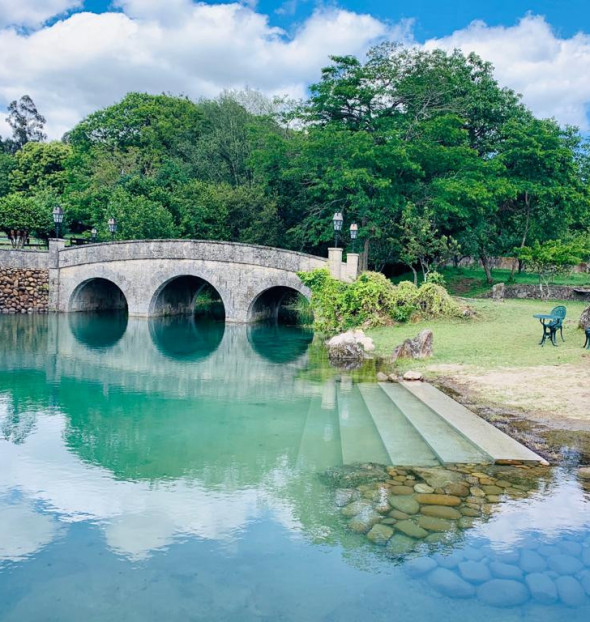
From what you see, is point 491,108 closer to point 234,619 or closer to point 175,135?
point 175,135

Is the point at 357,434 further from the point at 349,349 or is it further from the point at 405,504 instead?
the point at 349,349

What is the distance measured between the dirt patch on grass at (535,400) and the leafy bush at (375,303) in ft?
22.6

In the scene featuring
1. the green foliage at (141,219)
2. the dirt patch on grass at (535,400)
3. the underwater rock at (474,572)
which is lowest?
the underwater rock at (474,572)

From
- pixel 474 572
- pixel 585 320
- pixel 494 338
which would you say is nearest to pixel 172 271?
pixel 494 338

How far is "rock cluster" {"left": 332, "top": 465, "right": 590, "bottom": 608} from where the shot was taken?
4.44 meters

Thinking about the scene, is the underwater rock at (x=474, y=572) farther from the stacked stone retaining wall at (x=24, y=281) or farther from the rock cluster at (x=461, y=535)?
the stacked stone retaining wall at (x=24, y=281)

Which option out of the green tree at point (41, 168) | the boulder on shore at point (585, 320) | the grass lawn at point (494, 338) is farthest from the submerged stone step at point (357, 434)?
the green tree at point (41, 168)

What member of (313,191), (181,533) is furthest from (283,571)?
(313,191)

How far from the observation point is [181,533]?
17.7 feet

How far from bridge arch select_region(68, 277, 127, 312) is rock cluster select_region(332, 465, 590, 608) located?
2018 centimetres

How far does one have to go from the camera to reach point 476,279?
28.5 meters

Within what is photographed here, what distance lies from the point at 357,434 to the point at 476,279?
22.1m

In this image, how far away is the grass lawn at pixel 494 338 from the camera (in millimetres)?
11773

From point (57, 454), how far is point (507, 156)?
2361 cm
